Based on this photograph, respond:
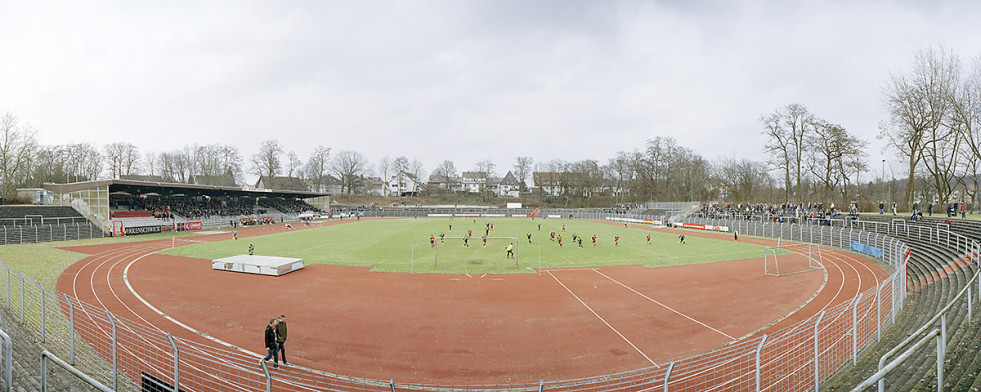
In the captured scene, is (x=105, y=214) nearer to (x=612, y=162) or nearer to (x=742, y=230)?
(x=742, y=230)

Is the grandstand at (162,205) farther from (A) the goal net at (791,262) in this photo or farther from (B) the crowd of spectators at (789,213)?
(B) the crowd of spectators at (789,213)

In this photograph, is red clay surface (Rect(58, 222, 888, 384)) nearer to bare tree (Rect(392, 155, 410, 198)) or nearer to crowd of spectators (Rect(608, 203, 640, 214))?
crowd of spectators (Rect(608, 203, 640, 214))

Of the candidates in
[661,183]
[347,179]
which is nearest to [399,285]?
[661,183]

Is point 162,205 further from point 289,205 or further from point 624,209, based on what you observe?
point 624,209

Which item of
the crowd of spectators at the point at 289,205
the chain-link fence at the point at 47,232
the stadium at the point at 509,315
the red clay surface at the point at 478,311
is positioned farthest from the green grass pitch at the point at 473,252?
the crowd of spectators at the point at 289,205

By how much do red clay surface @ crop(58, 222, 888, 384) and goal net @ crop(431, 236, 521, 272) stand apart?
9.51 ft

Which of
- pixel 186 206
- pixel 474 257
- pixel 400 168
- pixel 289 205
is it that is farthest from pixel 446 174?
pixel 474 257

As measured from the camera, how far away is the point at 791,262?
2781cm

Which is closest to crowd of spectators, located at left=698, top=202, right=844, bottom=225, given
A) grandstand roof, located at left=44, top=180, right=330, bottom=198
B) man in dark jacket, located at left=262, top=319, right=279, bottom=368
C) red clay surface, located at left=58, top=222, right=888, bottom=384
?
red clay surface, located at left=58, top=222, right=888, bottom=384

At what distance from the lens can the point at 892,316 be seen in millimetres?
12578

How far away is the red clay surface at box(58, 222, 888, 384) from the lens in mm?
11586

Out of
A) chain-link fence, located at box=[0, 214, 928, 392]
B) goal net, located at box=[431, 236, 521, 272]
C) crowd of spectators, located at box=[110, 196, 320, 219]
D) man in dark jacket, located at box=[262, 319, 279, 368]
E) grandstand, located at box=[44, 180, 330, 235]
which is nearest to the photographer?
chain-link fence, located at box=[0, 214, 928, 392]

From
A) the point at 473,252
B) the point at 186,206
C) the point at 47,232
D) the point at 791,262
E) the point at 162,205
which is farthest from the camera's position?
the point at 186,206

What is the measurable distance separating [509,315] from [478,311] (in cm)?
139
